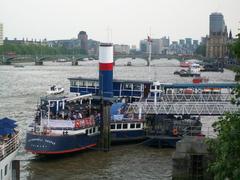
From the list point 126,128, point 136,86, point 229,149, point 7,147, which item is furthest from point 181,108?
point 229,149

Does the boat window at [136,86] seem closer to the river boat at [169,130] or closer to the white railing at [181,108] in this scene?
the white railing at [181,108]

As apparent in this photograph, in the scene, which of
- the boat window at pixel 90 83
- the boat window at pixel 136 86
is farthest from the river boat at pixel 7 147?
the boat window at pixel 136 86

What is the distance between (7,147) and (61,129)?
11193mm

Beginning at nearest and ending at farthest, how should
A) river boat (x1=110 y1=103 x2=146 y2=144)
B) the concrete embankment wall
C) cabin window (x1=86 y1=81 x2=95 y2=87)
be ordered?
the concrete embankment wall < river boat (x1=110 y1=103 x2=146 y2=144) < cabin window (x1=86 y1=81 x2=95 y2=87)

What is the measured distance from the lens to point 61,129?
→ 110 ft

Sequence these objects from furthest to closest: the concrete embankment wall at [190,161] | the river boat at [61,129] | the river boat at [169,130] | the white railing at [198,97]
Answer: the white railing at [198,97], the river boat at [169,130], the river boat at [61,129], the concrete embankment wall at [190,161]

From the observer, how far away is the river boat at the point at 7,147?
21.4 m

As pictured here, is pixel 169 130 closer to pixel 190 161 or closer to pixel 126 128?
pixel 126 128

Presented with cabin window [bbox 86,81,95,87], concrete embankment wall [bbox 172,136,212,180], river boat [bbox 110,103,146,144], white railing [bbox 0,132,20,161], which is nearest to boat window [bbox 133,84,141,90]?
cabin window [bbox 86,81,95,87]

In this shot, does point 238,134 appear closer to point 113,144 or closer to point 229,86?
point 113,144

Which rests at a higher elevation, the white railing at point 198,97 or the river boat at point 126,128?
the white railing at point 198,97

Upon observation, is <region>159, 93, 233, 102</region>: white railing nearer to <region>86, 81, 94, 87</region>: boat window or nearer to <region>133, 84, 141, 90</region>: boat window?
<region>133, 84, 141, 90</region>: boat window

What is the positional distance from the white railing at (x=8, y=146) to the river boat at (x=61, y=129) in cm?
794

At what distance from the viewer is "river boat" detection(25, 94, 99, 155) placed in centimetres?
3209
